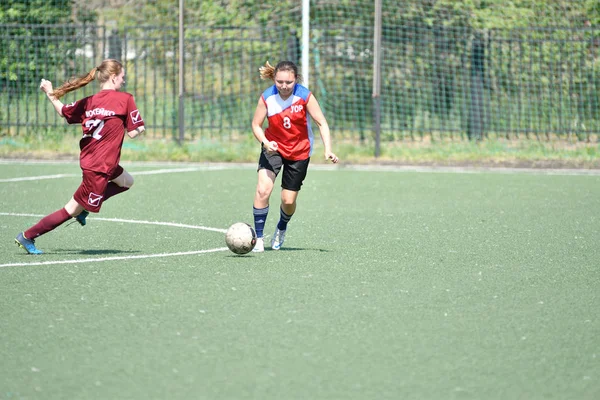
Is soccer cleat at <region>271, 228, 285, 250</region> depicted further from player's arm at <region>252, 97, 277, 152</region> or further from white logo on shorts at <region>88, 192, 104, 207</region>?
white logo on shorts at <region>88, 192, 104, 207</region>

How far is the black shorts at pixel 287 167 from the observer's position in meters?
8.99

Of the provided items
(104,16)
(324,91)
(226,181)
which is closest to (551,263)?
(226,181)

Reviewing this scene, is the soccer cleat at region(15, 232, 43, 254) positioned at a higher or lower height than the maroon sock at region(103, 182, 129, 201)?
lower

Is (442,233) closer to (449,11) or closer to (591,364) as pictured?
(591,364)

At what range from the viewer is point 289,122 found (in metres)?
8.97

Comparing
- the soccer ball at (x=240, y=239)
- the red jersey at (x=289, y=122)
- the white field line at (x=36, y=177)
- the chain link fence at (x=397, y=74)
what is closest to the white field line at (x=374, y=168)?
the white field line at (x=36, y=177)

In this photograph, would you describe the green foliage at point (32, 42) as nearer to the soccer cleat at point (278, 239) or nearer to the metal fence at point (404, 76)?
the metal fence at point (404, 76)

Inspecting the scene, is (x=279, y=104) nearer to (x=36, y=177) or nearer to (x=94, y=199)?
(x=94, y=199)

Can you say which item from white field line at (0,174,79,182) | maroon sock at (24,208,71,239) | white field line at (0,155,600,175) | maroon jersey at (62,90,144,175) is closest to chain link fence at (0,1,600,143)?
white field line at (0,155,600,175)

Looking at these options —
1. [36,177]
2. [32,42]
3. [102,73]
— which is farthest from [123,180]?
[32,42]

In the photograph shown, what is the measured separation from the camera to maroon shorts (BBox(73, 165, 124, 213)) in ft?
27.9

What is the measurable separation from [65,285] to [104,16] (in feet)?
56.1

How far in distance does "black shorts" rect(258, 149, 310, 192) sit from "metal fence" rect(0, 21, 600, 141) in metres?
10.8

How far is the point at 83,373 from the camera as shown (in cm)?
501
